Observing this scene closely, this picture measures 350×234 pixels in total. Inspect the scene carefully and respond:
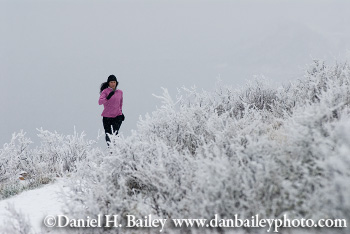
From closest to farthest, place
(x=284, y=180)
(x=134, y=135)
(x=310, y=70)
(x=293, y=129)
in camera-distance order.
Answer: (x=284, y=180) → (x=293, y=129) → (x=134, y=135) → (x=310, y=70)

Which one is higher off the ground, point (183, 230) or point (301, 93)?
point (301, 93)

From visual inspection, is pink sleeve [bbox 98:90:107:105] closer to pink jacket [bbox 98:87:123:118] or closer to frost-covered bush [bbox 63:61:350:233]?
pink jacket [bbox 98:87:123:118]

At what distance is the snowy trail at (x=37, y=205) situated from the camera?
4.69 meters

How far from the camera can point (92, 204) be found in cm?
365

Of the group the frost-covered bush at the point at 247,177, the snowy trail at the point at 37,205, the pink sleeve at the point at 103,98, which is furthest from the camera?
the pink sleeve at the point at 103,98

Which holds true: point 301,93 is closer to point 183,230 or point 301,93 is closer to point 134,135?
point 134,135

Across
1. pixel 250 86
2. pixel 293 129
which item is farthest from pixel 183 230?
pixel 250 86

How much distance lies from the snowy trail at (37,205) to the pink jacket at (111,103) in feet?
7.18

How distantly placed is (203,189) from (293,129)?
1.02 meters

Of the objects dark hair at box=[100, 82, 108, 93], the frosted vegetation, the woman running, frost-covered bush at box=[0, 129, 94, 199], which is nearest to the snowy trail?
frost-covered bush at box=[0, 129, 94, 199]

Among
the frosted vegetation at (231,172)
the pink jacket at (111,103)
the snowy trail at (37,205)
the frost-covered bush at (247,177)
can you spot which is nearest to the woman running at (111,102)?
the pink jacket at (111,103)

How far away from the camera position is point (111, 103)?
27.0 ft

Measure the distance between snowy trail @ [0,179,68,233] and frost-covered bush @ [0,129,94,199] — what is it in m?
0.47

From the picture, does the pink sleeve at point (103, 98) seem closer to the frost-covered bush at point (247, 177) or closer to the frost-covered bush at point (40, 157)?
the frost-covered bush at point (40, 157)
